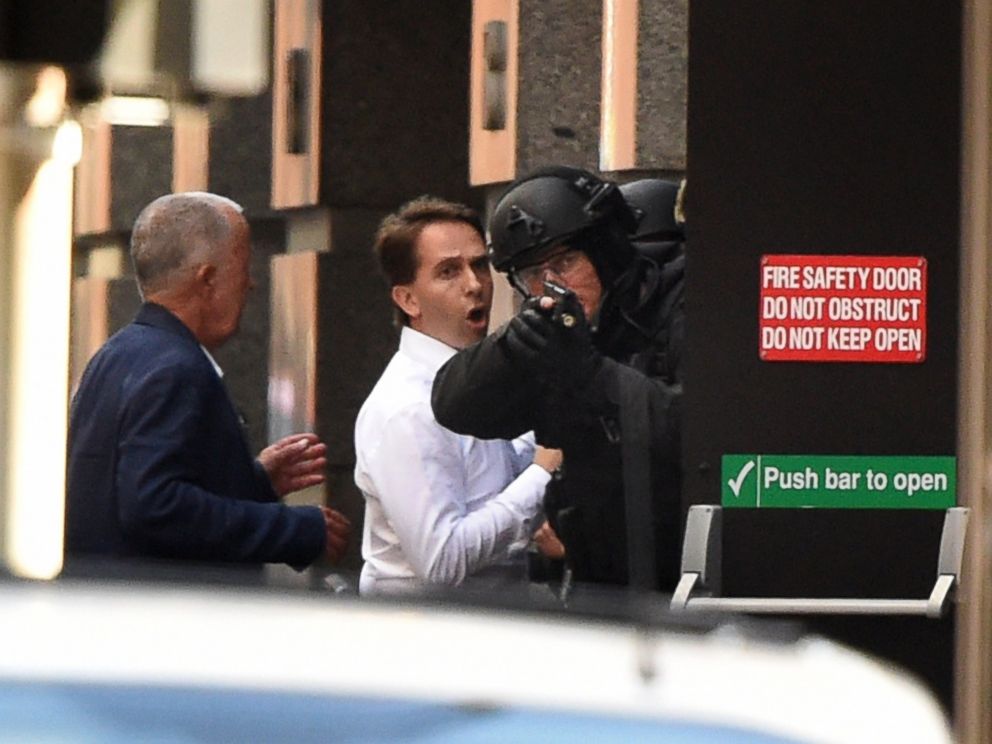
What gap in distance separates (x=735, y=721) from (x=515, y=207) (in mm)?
3230

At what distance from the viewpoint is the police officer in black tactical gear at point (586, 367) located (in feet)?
14.0

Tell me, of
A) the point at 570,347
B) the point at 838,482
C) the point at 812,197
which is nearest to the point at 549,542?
the point at 570,347

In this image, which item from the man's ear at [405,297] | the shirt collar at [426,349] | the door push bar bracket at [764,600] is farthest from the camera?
the man's ear at [405,297]

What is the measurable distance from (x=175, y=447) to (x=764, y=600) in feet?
3.31

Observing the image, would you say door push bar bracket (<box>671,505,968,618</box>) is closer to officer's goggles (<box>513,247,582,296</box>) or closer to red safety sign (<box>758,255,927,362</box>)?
red safety sign (<box>758,255,927,362</box>)

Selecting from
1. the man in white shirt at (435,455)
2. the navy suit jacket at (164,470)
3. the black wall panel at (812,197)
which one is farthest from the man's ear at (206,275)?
A: the black wall panel at (812,197)

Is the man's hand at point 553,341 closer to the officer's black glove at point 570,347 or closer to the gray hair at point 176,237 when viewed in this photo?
the officer's black glove at point 570,347

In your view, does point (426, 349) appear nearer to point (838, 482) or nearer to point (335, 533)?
point (335, 533)

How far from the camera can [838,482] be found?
4.29m

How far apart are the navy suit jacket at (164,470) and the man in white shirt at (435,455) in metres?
0.18

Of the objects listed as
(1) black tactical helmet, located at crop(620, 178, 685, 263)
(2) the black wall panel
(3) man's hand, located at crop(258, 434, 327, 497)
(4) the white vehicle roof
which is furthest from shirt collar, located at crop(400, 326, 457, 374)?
(4) the white vehicle roof

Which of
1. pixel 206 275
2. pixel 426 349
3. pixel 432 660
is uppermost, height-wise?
pixel 206 275

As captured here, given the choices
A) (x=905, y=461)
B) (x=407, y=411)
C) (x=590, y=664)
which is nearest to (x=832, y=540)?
(x=905, y=461)

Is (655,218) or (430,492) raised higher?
(655,218)
